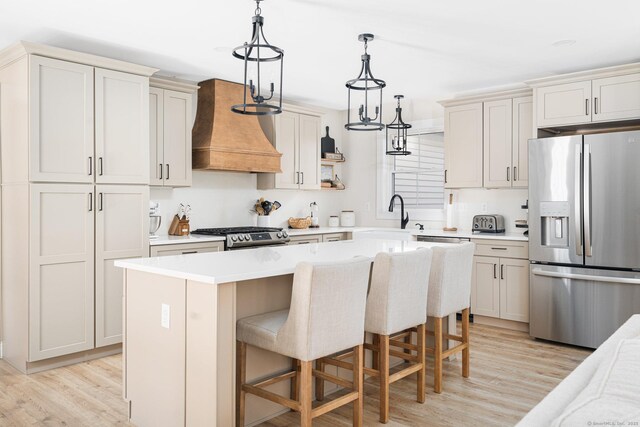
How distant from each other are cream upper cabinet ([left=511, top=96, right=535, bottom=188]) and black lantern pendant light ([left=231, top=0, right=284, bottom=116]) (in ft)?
8.06

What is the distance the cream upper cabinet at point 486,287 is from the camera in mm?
4992

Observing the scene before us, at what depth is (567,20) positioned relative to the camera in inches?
137

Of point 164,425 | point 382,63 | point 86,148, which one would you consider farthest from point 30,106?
point 382,63

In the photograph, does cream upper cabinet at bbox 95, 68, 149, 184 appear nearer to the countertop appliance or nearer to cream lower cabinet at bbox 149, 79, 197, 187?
cream lower cabinet at bbox 149, 79, 197, 187

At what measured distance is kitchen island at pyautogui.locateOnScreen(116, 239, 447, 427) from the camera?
232cm

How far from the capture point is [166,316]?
2543 millimetres

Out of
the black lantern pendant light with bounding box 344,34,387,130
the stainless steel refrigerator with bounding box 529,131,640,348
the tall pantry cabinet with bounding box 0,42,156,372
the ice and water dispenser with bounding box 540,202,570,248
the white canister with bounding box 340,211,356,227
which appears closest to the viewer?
the tall pantry cabinet with bounding box 0,42,156,372

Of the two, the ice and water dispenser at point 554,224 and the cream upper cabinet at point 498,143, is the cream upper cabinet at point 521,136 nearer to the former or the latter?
the cream upper cabinet at point 498,143

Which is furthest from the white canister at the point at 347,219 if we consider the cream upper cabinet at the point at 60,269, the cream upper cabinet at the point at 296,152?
the cream upper cabinet at the point at 60,269

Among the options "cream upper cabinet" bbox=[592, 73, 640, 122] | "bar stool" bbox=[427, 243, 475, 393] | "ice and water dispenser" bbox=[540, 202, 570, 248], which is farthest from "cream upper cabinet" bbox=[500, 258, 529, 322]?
"bar stool" bbox=[427, 243, 475, 393]

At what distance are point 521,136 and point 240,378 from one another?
3868 mm

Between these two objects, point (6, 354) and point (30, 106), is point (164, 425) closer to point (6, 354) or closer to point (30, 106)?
point (6, 354)

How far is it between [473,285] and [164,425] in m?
3.54

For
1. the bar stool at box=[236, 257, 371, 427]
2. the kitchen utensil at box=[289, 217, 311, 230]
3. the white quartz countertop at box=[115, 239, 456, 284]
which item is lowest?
the bar stool at box=[236, 257, 371, 427]
